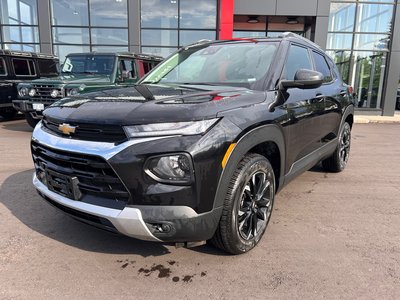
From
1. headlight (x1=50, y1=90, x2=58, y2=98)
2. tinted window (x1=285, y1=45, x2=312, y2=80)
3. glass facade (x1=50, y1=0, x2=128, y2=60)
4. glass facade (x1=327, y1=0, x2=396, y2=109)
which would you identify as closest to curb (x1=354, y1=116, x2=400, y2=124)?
glass facade (x1=327, y1=0, x2=396, y2=109)

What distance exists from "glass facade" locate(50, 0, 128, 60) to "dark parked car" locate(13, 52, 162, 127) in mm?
6896

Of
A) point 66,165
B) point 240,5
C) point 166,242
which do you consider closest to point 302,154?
point 166,242

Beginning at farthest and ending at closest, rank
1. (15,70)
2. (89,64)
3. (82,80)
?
(15,70)
(89,64)
(82,80)

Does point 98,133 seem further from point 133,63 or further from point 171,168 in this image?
point 133,63

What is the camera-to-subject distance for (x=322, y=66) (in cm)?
450

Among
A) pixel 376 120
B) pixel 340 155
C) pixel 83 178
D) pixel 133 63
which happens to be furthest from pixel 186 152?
pixel 376 120

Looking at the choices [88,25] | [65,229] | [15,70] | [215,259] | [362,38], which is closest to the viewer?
[215,259]

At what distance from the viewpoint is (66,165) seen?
2.51 metres

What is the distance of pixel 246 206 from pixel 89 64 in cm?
710

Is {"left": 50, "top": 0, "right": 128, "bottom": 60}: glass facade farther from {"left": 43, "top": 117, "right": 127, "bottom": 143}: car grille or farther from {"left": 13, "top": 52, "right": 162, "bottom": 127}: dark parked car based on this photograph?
{"left": 43, "top": 117, "right": 127, "bottom": 143}: car grille

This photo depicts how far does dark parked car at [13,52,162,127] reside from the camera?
7688mm

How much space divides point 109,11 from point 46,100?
890 centimetres

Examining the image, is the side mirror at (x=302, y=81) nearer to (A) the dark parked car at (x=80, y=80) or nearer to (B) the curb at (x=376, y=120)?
(A) the dark parked car at (x=80, y=80)

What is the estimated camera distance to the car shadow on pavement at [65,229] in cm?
293
